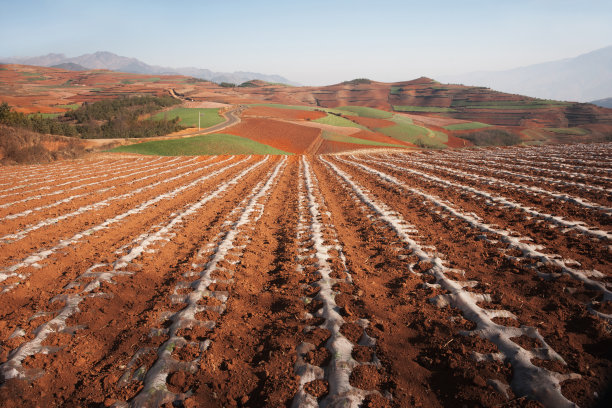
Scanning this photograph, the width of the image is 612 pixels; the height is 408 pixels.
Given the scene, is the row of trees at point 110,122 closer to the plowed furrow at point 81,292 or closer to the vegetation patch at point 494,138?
the plowed furrow at point 81,292

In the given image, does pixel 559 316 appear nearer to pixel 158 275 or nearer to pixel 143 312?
pixel 143 312

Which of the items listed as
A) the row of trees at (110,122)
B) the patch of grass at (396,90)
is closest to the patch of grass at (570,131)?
the patch of grass at (396,90)

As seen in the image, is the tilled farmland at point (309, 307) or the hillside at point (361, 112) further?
the hillside at point (361, 112)

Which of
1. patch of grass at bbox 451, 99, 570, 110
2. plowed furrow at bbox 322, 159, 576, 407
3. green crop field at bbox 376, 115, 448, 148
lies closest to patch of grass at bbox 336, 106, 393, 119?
green crop field at bbox 376, 115, 448, 148

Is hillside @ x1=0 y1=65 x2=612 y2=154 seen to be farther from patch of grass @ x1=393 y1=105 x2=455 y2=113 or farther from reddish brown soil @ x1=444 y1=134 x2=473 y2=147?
patch of grass @ x1=393 y1=105 x2=455 y2=113

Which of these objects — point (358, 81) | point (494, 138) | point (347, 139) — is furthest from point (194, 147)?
point (358, 81)

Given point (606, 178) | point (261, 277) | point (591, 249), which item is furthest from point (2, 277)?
point (606, 178)
